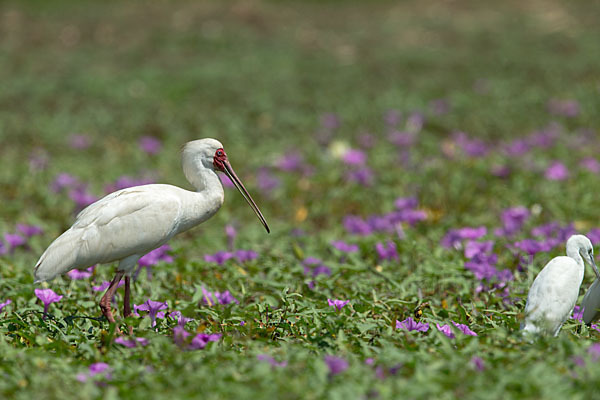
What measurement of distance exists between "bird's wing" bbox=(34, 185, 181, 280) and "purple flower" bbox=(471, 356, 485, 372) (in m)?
1.79

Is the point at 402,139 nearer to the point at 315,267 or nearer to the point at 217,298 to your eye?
the point at 315,267

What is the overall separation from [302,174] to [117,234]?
4.08m

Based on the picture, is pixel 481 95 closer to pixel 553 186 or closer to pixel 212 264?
pixel 553 186

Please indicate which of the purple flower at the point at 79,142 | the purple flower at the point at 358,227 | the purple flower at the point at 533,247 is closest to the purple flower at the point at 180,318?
the purple flower at the point at 533,247

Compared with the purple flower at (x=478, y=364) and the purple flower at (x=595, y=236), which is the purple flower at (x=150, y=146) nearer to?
the purple flower at (x=595, y=236)

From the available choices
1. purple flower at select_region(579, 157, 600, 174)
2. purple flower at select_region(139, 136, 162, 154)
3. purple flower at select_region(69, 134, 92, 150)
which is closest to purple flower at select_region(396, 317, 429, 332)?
purple flower at select_region(579, 157, 600, 174)

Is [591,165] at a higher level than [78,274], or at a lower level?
lower

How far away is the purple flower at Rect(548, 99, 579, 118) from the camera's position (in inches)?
392

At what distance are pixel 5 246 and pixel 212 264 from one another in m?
1.71

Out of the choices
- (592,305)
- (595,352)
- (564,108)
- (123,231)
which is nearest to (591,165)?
(564,108)

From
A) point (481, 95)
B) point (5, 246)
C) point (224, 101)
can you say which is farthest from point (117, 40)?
point (5, 246)

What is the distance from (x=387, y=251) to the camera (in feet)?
17.1

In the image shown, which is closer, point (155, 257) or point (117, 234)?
point (117, 234)

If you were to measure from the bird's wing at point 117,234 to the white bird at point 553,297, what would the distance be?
188 centimetres
